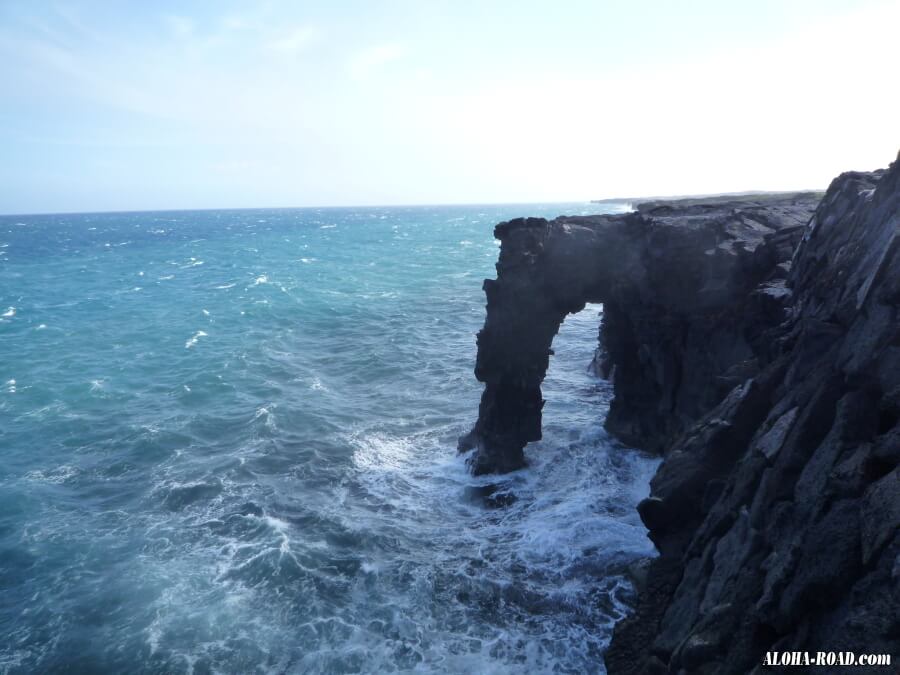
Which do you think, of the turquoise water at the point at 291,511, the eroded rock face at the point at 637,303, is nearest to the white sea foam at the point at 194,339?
the turquoise water at the point at 291,511

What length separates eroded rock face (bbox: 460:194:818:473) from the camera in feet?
74.2

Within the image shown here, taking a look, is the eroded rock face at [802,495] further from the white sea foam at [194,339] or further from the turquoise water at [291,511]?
the white sea foam at [194,339]

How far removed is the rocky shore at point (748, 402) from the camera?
28.7ft

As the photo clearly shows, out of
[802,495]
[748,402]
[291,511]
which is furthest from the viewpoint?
[291,511]

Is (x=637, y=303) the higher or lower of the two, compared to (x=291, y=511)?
higher

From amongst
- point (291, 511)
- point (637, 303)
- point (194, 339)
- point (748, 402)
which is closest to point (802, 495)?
point (748, 402)

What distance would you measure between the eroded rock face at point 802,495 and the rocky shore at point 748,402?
3 centimetres

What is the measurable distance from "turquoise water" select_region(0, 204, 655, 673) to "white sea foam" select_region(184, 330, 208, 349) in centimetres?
35

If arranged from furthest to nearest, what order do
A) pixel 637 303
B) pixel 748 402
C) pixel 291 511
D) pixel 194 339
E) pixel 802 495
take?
pixel 194 339, pixel 637 303, pixel 291 511, pixel 748 402, pixel 802 495

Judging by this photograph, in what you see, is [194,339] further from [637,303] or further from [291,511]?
[637,303]

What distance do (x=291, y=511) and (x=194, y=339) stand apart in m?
32.6

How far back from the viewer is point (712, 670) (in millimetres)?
9484

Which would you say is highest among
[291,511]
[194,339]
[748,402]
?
[748,402]

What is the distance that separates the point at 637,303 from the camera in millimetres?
26922
